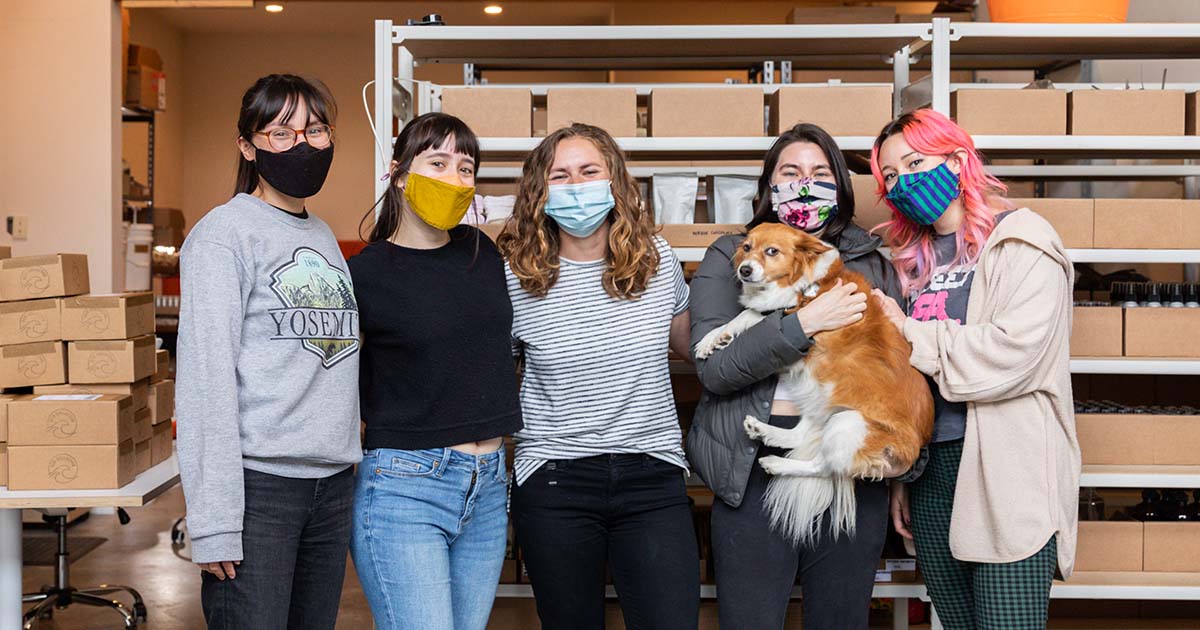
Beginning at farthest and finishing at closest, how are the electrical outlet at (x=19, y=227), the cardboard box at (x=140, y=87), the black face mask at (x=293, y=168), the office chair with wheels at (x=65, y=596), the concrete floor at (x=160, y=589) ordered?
the cardboard box at (x=140, y=87), the electrical outlet at (x=19, y=227), the office chair with wheels at (x=65, y=596), the concrete floor at (x=160, y=589), the black face mask at (x=293, y=168)

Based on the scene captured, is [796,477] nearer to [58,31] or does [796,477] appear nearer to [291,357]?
[291,357]

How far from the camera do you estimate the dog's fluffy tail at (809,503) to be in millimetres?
2023

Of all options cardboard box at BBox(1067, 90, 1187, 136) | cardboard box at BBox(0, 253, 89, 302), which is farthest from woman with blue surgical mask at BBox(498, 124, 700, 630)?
cardboard box at BBox(1067, 90, 1187, 136)

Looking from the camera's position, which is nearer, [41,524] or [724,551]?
[724,551]

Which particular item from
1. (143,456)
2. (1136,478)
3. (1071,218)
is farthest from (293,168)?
(1136,478)

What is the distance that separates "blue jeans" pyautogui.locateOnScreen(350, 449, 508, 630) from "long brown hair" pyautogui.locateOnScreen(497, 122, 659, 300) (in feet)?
1.44

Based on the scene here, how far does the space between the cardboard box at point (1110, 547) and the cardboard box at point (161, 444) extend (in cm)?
269

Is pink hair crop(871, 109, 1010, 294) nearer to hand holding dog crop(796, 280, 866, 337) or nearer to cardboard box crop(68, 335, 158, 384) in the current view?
hand holding dog crop(796, 280, 866, 337)

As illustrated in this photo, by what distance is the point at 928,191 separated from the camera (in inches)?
83.1

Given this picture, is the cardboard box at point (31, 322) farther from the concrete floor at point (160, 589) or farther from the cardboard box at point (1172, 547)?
the cardboard box at point (1172, 547)

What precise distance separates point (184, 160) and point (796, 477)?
9.55 m

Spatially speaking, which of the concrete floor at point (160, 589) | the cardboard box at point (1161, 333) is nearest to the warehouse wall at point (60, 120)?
the concrete floor at point (160, 589)

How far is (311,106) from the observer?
6.29ft

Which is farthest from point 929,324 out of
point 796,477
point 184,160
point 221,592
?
point 184,160
